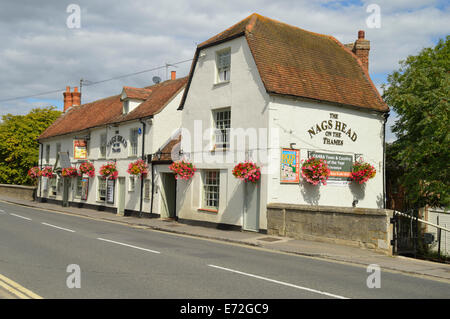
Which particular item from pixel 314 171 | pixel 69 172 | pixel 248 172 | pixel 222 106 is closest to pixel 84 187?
pixel 69 172

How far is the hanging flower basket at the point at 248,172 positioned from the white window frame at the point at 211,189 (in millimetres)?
2646

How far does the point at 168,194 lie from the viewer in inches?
953

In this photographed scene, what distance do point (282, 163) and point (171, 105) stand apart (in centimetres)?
1038

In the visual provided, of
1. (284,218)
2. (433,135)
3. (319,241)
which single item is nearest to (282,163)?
(284,218)

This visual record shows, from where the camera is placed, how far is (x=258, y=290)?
7742 mm

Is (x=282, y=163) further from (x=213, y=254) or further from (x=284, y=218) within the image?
(x=213, y=254)

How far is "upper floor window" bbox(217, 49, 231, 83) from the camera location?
1959cm

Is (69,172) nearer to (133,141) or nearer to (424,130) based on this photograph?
(133,141)

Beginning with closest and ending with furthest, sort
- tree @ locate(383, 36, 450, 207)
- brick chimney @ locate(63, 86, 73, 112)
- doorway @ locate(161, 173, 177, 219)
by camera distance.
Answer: tree @ locate(383, 36, 450, 207)
doorway @ locate(161, 173, 177, 219)
brick chimney @ locate(63, 86, 73, 112)

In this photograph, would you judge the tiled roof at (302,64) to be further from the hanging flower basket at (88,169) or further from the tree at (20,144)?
the tree at (20,144)

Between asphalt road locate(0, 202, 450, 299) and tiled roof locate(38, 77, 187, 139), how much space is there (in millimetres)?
13329

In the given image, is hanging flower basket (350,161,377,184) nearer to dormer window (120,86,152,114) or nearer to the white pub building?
the white pub building

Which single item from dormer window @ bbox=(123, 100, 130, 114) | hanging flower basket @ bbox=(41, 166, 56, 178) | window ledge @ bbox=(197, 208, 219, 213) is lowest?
window ledge @ bbox=(197, 208, 219, 213)

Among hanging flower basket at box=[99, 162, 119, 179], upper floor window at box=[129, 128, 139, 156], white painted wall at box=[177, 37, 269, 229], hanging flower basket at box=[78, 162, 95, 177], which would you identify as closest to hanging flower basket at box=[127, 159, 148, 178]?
upper floor window at box=[129, 128, 139, 156]
